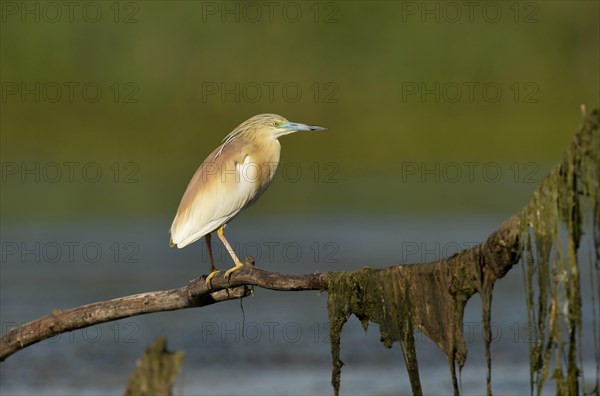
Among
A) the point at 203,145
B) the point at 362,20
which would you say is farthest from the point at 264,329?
the point at 362,20

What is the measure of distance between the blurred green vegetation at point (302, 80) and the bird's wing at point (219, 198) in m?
20.1

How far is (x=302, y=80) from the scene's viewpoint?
3572 centimetres

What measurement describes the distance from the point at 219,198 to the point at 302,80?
26463 mm

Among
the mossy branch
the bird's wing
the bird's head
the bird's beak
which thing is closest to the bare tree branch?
the mossy branch

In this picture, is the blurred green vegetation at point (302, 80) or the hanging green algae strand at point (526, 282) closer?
the hanging green algae strand at point (526, 282)

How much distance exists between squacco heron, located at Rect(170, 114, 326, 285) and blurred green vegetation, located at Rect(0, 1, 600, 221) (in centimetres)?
2005

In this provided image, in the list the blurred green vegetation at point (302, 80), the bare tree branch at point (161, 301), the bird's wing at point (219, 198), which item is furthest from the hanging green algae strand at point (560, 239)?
the blurred green vegetation at point (302, 80)

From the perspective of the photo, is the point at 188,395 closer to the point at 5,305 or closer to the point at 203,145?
the point at 5,305

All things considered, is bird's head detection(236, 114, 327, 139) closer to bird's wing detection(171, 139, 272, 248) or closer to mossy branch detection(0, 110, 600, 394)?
bird's wing detection(171, 139, 272, 248)

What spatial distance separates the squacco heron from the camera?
950cm

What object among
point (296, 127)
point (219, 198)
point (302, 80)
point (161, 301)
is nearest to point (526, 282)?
point (161, 301)

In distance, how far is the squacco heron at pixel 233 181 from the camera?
9500 mm

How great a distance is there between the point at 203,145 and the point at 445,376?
2167 centimetres

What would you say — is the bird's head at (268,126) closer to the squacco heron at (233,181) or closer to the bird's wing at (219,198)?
the squacco heron at (233,181)
